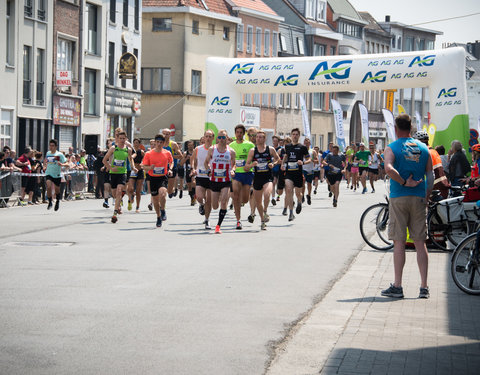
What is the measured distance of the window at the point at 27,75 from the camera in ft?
125

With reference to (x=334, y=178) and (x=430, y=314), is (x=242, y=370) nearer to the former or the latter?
(x=430, y=314)

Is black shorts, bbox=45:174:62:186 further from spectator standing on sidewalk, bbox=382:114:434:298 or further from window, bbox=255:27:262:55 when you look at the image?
window, bbox=255:27:262:55

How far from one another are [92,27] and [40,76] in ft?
20.7

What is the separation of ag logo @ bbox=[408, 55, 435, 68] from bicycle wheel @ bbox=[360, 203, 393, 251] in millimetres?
10153

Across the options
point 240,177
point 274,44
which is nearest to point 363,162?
point 240,177

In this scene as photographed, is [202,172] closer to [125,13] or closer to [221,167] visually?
[221,167]

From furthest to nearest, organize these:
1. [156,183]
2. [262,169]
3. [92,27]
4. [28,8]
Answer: [92,27]
[28,8]
[156,183]
[262,169]

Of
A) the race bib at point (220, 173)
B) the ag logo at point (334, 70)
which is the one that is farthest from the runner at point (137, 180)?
the ag logo at point (334, 70)

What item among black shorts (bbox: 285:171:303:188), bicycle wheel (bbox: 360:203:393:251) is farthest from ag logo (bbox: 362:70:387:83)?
bicycle wheel (bbox: 360:203:393:251)

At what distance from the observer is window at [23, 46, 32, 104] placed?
125ft

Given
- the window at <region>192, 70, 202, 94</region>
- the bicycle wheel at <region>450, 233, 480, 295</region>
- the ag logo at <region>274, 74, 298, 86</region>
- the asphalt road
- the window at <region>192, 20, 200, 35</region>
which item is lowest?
the asphalt road

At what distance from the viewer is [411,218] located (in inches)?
395

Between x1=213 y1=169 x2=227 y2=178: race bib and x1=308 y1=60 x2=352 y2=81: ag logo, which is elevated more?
x1=308 y1=60 x2=352 y2=81: ag logo

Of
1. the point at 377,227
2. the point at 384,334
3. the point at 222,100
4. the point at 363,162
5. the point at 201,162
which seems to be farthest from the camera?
the point at 363,162
